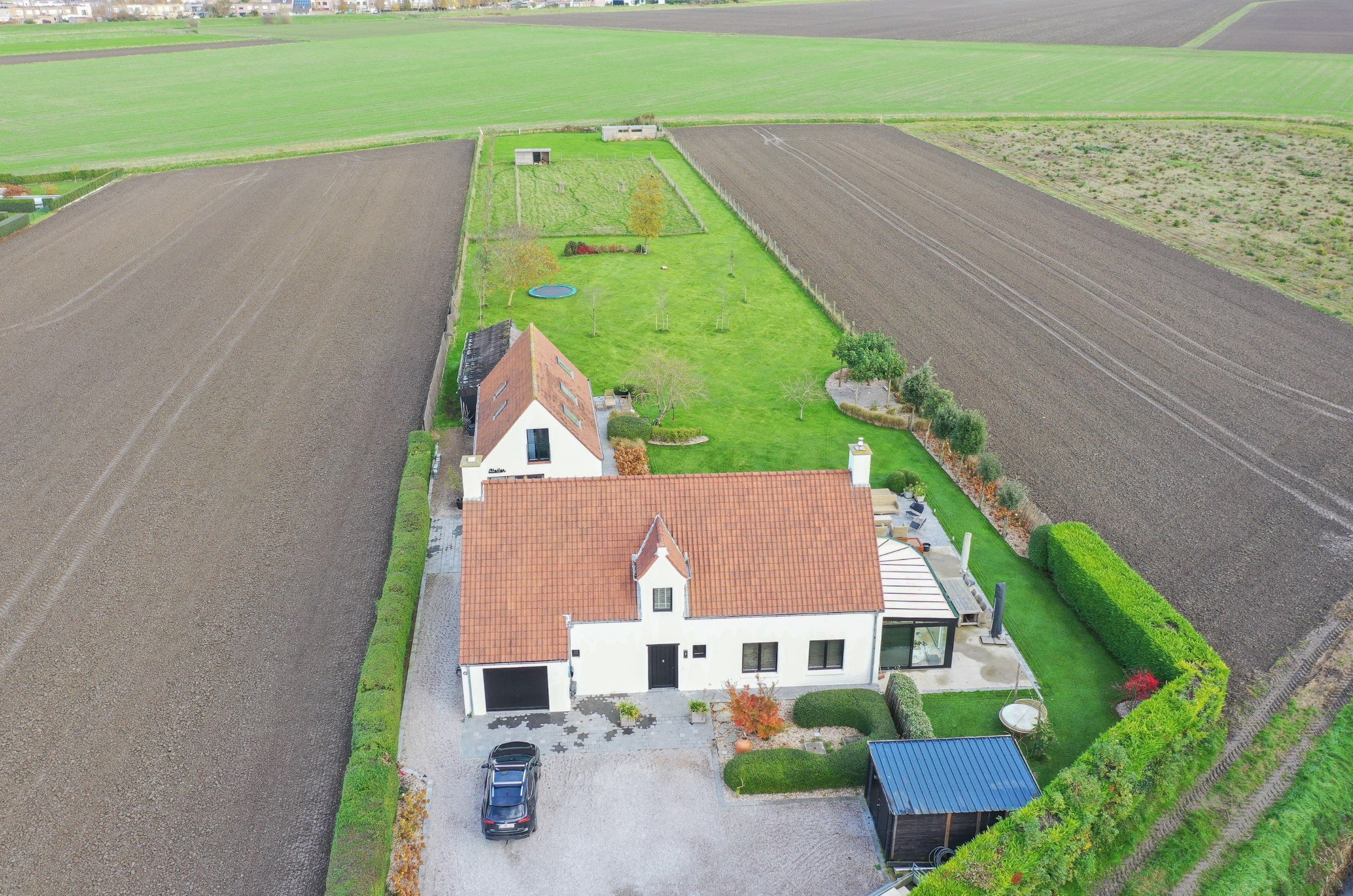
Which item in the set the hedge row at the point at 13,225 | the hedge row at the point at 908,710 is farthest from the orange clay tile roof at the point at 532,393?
the hedge row at the point at 13,225

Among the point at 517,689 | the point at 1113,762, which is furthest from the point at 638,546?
the point at 1113,762

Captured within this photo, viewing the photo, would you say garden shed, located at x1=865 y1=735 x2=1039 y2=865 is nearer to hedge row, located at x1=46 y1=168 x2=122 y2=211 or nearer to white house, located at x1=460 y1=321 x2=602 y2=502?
white house, located at x1=460 y1=321 x2=602 y2=502

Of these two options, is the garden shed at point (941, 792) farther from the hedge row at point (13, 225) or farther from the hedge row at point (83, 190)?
the hedge row at point (83, 190)

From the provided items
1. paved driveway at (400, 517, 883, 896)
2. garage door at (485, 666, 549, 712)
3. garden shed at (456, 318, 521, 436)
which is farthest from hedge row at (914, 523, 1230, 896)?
garden shed at (456, 318, 521, 436)

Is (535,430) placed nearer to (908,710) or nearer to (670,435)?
(670,435)

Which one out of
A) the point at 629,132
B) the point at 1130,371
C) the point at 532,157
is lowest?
the point at 1130,371

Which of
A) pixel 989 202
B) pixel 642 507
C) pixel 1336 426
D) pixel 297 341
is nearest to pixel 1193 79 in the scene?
pixel 989 202

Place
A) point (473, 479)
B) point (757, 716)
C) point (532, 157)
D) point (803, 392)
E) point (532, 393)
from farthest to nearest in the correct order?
point (532, 157)
point (803, 392)
point (532, 393)
point (473, 479)
point (757, 716)
